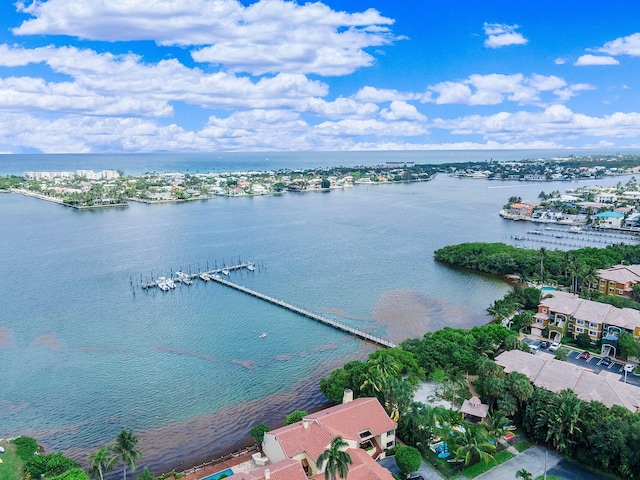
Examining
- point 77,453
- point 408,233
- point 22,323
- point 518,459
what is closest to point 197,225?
point 408,233

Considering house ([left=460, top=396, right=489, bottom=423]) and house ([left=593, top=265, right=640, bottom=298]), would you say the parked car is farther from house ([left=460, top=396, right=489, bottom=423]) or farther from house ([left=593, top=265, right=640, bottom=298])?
house ([left=593, top=265, right=640, bottom=298])

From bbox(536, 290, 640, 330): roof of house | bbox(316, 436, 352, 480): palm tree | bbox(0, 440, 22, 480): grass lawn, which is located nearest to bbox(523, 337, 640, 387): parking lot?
bbox(536, 290, 640, 330): roof of house

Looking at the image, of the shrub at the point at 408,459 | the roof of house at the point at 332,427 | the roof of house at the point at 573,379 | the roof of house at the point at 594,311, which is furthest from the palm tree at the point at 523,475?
the roof of house at the point at 594,311

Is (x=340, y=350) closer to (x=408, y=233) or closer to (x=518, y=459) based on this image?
(x=518, y=459)

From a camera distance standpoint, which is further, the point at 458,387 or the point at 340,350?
the point at 340,350

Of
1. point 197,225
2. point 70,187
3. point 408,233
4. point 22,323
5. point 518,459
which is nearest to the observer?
point 518,459

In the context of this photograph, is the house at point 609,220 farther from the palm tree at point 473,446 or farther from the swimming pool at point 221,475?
the swimming pool at point 221,475

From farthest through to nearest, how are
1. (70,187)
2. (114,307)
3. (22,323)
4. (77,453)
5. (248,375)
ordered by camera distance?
(70,187), (114,307), (22,323), (248,375), (77,453)
